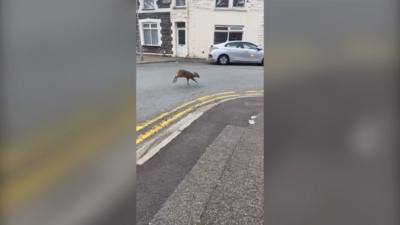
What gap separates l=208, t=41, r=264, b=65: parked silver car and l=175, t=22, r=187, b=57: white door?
3780 millimetres

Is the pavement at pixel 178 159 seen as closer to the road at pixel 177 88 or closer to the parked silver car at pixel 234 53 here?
the road at pixel 177 88

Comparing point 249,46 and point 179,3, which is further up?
point 179,3

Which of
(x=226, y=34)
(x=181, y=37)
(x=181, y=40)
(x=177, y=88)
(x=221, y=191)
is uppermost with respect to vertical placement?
(x=226, y=34)

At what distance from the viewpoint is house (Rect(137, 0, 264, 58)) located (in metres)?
17.7

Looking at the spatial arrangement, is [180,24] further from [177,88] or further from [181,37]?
[177,88]

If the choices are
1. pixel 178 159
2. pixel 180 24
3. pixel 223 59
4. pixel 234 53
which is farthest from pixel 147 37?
pixel 178 159

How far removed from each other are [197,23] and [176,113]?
13.0 m

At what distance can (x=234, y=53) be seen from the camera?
14523 mm

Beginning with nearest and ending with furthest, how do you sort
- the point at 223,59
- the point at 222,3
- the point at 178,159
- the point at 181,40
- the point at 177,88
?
the point at 178,159 < the point at 177,88 < the point at 223,59 < the point at 222,3 < the point at 181,40

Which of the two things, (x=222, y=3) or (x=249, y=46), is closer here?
(x=249, y=46)
